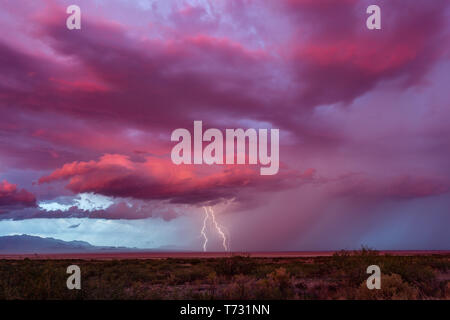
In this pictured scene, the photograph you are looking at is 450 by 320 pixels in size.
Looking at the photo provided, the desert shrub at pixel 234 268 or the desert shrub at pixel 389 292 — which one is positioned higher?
the desert shrub at pixel 389 292

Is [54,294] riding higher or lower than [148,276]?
higher

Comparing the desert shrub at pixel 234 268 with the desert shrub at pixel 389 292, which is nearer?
the desert shrub at pixel 389 292

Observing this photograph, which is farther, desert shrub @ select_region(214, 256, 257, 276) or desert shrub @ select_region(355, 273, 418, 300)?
desert shrub @ select_region(214, 256, 257, 276)

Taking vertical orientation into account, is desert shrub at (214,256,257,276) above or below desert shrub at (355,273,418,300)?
below

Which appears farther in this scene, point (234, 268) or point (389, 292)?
point (234, 268)

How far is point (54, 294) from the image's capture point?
471 inches

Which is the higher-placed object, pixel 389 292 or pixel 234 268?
pixel 389 292

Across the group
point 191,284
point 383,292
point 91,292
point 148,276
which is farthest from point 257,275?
point 91,292

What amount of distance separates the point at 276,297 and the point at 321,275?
33.1 feet
